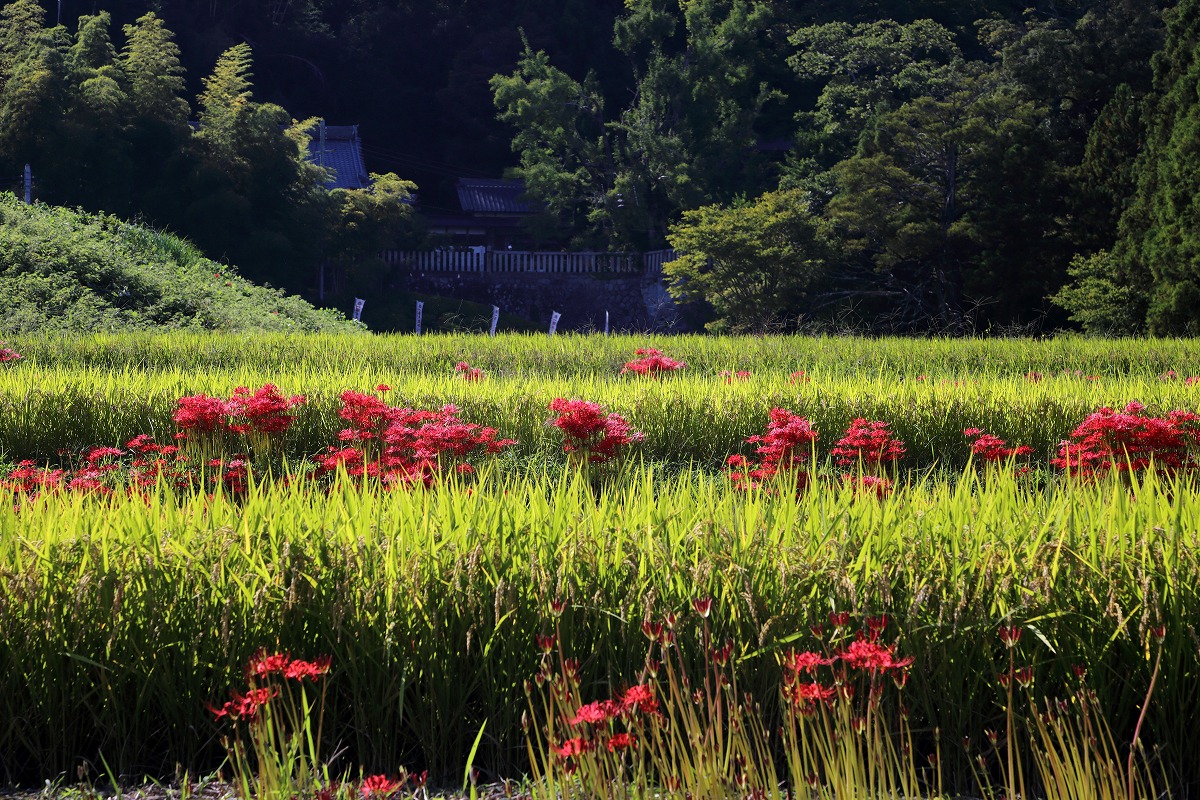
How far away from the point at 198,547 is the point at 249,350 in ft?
27.9

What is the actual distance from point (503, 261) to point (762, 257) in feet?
37.0

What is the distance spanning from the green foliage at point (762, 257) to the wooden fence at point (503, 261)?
24.1ft

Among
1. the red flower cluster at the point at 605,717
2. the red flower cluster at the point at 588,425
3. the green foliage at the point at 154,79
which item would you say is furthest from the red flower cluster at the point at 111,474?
the green foliage at the point at 154,79

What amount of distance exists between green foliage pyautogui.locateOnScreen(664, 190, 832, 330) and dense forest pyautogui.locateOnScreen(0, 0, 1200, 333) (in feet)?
0.18

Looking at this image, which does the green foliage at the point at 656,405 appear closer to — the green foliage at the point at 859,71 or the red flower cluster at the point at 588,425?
the red flower cluster at the point at 588,425

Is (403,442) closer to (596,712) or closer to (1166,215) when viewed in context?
(596,712)

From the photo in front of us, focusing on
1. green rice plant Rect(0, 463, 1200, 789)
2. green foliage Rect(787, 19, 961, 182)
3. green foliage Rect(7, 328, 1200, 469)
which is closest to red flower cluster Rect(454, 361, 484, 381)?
green foliage Rect(7, 328, 1200, 469)

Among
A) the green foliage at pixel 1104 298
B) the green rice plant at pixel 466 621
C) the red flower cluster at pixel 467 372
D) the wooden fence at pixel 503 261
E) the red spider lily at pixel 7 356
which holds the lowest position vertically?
the green rice plant at pixel 466 621

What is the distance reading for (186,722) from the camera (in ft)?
9.18

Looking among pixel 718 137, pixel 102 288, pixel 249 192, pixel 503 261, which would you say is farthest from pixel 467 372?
pixel 503 261

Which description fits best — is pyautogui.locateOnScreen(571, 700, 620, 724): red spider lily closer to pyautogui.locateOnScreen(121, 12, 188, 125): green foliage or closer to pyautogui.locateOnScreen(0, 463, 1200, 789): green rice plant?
pyautogui.locateOnScreen(0, 463, 1200, 789): green rice plant

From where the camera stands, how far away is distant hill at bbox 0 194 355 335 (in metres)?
14.1

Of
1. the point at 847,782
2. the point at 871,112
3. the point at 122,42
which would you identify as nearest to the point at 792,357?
the point at 847,782

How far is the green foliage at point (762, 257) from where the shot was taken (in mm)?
20453
